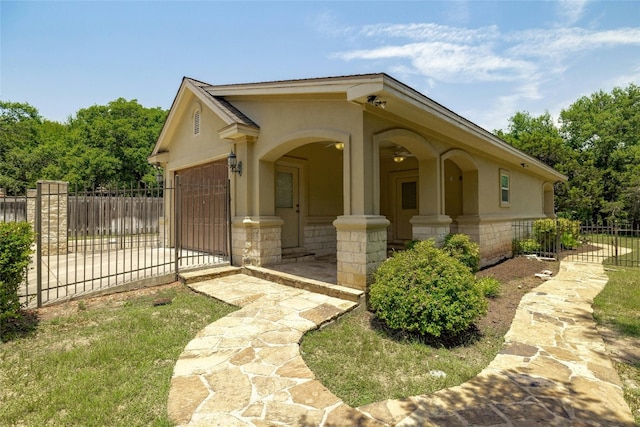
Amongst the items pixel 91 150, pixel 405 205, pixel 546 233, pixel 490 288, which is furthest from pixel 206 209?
pixel 91 150

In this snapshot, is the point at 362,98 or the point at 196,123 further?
the point at 196,123

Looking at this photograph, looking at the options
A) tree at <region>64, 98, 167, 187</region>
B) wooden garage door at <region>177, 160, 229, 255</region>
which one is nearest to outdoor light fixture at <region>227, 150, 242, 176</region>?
wooden garage door at <region>177, 160, 229, 255</region>

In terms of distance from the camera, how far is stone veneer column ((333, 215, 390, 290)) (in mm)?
5301

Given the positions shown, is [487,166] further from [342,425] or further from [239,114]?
[342,425]

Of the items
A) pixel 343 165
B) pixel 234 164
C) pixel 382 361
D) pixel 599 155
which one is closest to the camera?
pixel 382 361

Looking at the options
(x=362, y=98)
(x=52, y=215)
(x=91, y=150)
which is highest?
(x=91, y=150)

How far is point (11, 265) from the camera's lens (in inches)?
158

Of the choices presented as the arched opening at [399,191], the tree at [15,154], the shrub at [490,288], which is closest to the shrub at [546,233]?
the arched opening at [399,191]

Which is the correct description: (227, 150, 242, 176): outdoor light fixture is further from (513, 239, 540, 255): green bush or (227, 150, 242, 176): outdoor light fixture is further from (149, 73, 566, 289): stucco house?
(513, 239, 540, 255): green bush

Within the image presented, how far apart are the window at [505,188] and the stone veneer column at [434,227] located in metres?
4.49

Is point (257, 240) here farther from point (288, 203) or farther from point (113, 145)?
point (113, 145)

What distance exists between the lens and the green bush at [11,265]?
393 centimetres

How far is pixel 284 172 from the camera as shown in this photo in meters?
8.38

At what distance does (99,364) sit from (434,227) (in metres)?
6.58
